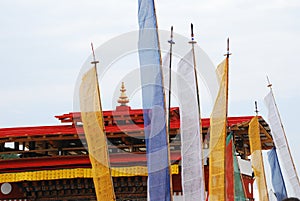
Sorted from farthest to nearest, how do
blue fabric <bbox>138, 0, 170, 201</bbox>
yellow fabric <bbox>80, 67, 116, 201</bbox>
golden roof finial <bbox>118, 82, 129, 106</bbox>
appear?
golden roof finial <bbox>118, 82, 129, 106</bbox> < yellow fabric <bbox>80, 67, 116, 201</bbox> < blue fabric <bbox>138, 0, 170, 201</bbox>

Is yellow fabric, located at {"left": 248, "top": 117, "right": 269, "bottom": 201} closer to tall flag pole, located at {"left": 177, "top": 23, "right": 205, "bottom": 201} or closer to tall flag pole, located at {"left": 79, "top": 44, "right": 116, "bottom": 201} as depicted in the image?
tall flag pole, located at {"left": 177, "top": 23, "right": 205, "bottom": 201}

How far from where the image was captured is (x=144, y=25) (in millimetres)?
17281

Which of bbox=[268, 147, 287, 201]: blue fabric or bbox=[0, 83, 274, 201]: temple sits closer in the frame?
bbox=[0, 83, 274, 201]: temple

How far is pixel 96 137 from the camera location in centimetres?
1816

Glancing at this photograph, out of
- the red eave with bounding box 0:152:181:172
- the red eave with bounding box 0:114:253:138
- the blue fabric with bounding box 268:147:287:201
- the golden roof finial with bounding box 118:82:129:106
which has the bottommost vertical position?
the blue fabric with bounding box 268:147:287:201

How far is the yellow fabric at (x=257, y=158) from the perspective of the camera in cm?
2209

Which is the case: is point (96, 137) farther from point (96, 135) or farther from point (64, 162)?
point (64, 162)

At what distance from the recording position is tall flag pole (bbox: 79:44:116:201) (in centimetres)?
1800

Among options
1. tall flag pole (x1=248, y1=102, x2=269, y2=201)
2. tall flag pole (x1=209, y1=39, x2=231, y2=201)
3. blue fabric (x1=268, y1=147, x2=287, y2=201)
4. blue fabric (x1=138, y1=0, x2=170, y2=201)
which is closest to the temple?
tall flag pole (x1=248, y1=102, x2=269, y2=201)

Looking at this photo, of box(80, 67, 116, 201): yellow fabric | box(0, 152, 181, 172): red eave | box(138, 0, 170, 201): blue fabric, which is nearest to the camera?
box(138, 0, 170, 201): blue fabric

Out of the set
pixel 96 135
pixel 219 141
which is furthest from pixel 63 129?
pixel 219 141

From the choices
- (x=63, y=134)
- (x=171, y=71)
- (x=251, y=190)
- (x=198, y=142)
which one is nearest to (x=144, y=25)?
(x=171, y=71)

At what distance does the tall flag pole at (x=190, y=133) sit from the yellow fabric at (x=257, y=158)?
316cm

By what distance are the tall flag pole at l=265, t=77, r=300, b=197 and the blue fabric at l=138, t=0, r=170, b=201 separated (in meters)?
7.32
